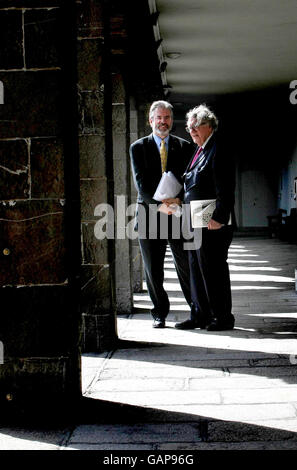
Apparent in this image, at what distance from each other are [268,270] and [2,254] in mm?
6719

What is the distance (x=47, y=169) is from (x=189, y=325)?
8.31 feet

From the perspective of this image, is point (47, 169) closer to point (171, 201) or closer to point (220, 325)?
point (171, 201)

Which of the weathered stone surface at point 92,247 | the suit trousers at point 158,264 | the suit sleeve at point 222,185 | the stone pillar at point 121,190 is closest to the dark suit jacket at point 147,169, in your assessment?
the suit trousers at point 158,264

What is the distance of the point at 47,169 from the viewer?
315 cm

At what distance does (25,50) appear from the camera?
313 centimetres

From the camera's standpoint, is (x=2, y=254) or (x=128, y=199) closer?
(x=2, y=254)

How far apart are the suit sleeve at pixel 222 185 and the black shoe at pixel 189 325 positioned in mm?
887

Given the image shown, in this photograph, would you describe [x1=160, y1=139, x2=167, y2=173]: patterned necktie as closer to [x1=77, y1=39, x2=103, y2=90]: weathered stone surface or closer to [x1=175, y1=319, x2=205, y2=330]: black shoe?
[x1=77, y1=39, x2=103, y2=90]: weathered stone surface

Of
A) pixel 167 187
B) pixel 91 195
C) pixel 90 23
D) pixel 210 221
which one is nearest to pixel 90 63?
pixel 90 23

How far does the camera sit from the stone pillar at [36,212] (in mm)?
3123

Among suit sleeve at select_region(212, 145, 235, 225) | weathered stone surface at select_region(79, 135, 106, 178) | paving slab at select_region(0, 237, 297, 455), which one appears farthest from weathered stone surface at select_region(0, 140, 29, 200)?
suit sleeve at select_region(212, 145, 235, 225)

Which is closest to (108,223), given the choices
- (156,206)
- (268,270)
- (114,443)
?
(156,206)
